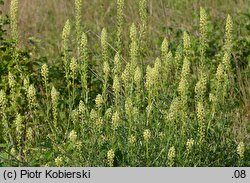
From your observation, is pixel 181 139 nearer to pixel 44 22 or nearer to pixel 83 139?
pixel 83 139

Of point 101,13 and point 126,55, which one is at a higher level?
point 101,13

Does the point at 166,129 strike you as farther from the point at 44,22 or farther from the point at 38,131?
the point at 44,22

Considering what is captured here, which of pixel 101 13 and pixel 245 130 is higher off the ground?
pixel 101 13

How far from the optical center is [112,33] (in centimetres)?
660

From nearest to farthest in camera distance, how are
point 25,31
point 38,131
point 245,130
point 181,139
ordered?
point 181,139 < point 38,131 < point 245,130 < point 25,31

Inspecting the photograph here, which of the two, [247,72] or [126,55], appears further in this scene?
[126,55]

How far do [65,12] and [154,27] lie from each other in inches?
64.6

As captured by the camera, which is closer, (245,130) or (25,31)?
(245,130)

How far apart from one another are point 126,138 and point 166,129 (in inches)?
8.9

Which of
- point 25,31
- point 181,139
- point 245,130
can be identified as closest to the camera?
point 181,139

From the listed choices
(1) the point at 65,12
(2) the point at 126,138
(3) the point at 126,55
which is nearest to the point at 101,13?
(1) the point at 65,12

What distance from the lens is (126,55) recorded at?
5.77 m

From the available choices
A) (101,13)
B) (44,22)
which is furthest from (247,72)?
(44,22)

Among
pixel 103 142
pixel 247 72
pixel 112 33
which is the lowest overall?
pixel 103 142
